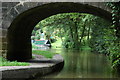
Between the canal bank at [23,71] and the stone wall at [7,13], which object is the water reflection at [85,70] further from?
the stone wall at [7,13]

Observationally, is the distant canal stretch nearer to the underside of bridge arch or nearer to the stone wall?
the underside of bridge arch

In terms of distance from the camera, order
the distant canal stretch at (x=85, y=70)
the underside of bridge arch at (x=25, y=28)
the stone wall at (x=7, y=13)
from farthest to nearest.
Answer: the underside of bridge arch at (x=25, y=28)
the stone wall at (x=7, y=13)
the distant canal stretch at (x=85, y=70)

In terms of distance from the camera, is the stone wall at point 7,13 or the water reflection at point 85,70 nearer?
Answer: the water reflection at point 85,70

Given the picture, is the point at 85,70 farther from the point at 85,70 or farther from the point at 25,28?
the point at 25,28

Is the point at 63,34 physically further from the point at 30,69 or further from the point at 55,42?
the point at 30,69

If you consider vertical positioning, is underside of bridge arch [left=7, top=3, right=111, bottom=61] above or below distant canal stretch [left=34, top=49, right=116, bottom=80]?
above

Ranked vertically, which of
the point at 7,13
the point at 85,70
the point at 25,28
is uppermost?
the point at 7,13

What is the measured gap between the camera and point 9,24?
8.54 meters

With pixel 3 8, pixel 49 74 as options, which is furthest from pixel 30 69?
pixel 3 8

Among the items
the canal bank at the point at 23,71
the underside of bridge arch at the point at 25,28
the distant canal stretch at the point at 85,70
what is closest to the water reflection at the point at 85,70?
the distant canal stretch at the point at 85,70

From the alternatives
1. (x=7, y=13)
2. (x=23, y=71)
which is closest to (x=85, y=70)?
(x=23, y=71)

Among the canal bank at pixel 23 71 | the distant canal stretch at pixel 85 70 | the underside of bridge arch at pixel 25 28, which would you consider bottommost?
the distant canal stretch at pixel 85 70

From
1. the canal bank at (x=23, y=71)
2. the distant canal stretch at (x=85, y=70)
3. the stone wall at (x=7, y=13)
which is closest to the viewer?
the canal bank at (x=23, y=71)

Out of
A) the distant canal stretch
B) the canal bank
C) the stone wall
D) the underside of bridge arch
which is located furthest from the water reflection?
the stone wall
